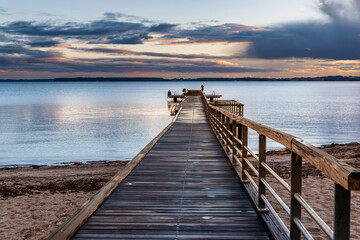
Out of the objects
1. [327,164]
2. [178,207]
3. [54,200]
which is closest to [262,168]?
[178,207]

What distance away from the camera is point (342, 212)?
6.24 ft

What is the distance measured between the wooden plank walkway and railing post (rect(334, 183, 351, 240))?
5.71 feet

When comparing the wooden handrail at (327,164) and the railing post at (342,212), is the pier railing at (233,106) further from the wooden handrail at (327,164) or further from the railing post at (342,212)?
the railing post at (342,212)

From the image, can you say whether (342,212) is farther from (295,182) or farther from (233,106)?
(233,106)

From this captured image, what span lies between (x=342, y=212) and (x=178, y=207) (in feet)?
9.49

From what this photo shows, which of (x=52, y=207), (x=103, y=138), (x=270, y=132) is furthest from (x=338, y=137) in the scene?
(x=270, y=132)

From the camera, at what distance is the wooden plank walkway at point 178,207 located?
3.72 metres

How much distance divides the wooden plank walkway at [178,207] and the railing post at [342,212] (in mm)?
1740

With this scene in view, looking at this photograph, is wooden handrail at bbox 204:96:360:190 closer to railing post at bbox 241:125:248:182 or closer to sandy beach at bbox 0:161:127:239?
Answer: railing post at bbox 241:125:248:182

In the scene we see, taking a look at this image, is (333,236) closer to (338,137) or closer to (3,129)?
(338,137)

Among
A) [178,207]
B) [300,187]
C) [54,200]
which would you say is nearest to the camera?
[300,187]

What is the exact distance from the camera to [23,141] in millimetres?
34188

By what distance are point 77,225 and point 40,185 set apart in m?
11.8

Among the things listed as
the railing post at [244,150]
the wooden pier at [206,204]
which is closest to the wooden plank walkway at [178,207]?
the wooden pier at [206,204]
